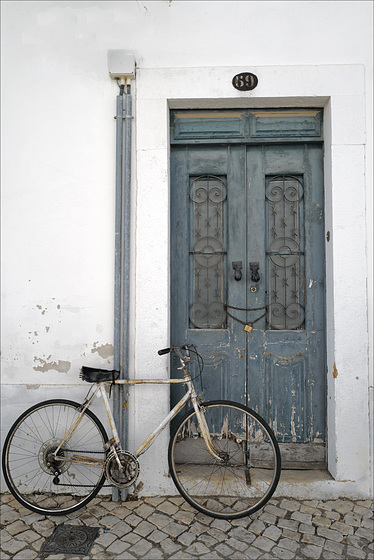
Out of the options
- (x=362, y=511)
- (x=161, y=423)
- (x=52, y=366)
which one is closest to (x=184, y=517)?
(x=161, y=423)

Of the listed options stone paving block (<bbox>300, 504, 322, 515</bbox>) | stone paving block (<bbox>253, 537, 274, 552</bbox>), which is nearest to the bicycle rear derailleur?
stone paving block (<bbox>253, 537, 274, 552</bbox>)

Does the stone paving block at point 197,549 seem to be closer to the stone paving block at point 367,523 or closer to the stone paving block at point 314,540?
the stone paving block at point 314,540

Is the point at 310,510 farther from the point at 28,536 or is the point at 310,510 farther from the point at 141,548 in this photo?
the point at 28,536

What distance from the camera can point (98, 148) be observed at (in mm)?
3697

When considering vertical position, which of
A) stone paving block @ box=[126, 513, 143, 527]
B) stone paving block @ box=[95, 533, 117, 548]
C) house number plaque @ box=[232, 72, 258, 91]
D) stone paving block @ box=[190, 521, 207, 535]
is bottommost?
stone paving block @ box=[95, 533, 117, 548]

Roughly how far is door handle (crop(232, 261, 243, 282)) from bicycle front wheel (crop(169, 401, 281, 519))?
3.57ft

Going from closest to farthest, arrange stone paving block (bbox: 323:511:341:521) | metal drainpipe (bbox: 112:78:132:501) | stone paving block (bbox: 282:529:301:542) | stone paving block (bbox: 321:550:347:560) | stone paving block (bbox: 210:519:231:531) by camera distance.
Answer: stone paving block (bbox: 321:550:347:560)
stone paving block (bbox: 282:529:301:542)
stone paving block (bbox: 210:519:231:531)
stone paving block (bbox: 323:511:341:521)
metal drainpipe (bbox: 112:78:132:501)

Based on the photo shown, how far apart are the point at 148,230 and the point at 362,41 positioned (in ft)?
7.79

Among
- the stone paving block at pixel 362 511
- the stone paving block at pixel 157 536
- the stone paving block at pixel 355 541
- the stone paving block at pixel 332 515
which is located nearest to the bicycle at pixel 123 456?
the stone paving block at pixel 157 536

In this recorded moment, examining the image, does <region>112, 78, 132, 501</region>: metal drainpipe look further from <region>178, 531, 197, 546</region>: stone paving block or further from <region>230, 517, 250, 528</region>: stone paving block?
<region>230, 517, 250, 528</region>: stone paving block

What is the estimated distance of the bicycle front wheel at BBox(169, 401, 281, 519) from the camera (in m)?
3.21

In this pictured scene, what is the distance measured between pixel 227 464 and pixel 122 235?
2012 mm

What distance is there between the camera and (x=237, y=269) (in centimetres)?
380

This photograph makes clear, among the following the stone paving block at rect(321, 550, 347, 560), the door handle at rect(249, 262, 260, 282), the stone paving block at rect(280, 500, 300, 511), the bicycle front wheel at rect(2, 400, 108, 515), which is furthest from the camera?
the door handle at rect(249, 262, 260, 282)
